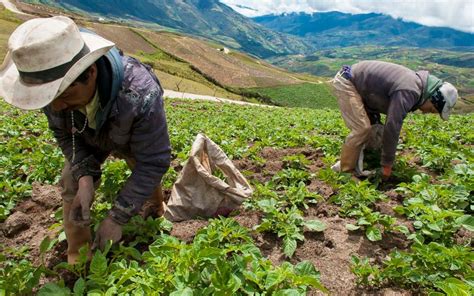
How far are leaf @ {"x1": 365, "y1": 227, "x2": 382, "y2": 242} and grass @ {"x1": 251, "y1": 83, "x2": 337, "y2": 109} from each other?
2661 inches

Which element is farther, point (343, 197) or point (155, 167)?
point (343, 197)

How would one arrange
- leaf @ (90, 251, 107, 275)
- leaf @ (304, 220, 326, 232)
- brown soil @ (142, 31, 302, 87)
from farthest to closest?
brown soil @ (142, 31, 302, 87) → leaf @ (304, 220, 326, 232) → leaf @ (90, 251, 107, 275)

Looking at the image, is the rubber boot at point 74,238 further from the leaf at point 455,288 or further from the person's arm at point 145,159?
the leaf at point 455,288

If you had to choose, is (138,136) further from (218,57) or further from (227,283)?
(218,57)

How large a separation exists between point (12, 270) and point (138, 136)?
1.43 metres

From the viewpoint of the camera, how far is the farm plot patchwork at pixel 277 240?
110 inches

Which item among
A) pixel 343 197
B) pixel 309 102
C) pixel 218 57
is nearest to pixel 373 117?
pixel 343 197

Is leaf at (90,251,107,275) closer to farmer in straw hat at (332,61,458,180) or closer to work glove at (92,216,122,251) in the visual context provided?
work glove at (92,216,122,251)

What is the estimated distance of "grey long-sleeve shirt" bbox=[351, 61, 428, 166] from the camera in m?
5.01

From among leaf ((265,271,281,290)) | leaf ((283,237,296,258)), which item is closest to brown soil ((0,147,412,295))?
leaf ((283,237,296,258))

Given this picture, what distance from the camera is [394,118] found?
4996 mm

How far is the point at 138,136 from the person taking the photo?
3.14 metres

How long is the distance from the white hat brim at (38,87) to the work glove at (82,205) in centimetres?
103

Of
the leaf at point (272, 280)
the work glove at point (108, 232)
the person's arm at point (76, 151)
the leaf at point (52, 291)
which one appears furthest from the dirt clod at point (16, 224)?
the leaf at point (272, 280)
